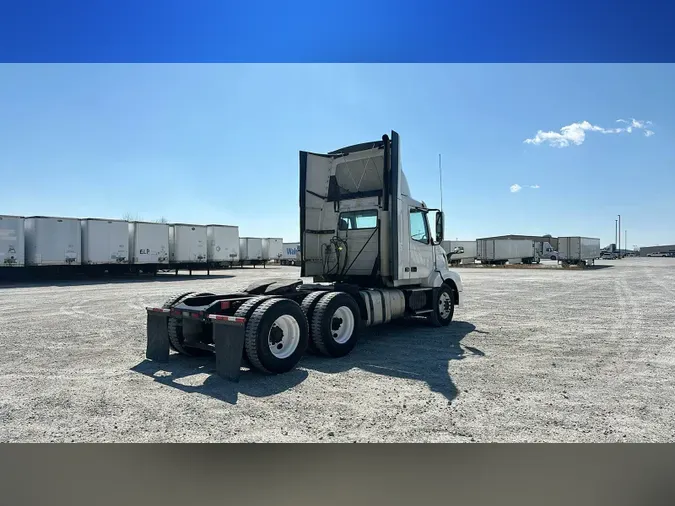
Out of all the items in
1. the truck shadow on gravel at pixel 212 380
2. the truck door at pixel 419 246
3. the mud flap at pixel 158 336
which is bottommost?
the truck shadow on gravel at pixel 212 380

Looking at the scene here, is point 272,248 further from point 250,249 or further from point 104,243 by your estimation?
point 104,243

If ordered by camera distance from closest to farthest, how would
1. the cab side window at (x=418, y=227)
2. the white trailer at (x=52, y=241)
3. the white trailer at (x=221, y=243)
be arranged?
the cab side window at (x=418, y=227) < the white trailer at (x=52, y=241) < the white trailer at (x=221, y=243)

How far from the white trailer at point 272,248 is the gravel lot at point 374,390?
3655 cm

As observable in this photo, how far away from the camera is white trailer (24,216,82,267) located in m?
23.7

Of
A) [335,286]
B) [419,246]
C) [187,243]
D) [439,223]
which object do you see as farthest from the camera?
[187,243]

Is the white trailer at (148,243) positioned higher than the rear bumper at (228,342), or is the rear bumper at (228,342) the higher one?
the white trailer at (148,243)

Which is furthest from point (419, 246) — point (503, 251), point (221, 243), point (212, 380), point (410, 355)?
point (503, 251)

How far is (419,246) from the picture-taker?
9461 mm

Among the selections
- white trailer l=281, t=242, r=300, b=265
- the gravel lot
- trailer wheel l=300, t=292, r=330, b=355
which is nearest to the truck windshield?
trailer wheel l=300, t=292, r=330, b=355

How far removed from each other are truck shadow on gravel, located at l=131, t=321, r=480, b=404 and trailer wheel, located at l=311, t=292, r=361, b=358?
0.21 meters

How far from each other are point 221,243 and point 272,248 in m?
14.9

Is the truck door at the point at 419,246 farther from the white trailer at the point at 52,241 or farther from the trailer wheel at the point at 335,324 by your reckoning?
the white trailer at the point at 52,241

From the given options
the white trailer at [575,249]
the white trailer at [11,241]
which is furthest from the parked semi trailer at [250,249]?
the white trailer at [575,249]

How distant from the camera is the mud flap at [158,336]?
6965 millimetres
